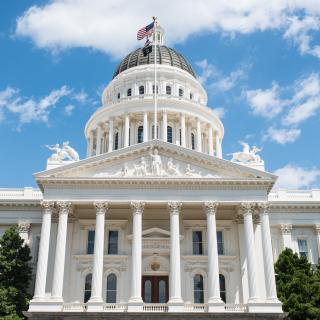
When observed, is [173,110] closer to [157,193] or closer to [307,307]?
[157,193]

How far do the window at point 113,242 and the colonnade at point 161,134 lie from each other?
52.7 feet

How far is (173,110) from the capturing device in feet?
180

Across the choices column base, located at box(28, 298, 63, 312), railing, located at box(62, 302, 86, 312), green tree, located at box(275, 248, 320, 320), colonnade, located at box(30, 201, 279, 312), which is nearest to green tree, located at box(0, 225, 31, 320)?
column base, located at box(28, 298, 63, 312)

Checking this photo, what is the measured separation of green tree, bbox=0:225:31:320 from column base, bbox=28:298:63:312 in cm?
251

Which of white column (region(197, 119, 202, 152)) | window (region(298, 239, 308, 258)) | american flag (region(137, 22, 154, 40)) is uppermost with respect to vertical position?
american flag (region(137, 22, 154, 40))

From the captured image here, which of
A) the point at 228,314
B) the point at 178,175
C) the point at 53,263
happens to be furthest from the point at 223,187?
the point at 53,263

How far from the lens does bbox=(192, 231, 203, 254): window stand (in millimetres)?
38056

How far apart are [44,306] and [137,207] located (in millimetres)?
8782

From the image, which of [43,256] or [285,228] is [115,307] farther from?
[285,228]

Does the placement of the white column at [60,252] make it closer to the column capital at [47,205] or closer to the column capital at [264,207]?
the column capital at [47,205]

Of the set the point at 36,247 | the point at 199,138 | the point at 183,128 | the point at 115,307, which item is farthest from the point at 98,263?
the point at 199,138

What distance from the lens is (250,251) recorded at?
3366 cm

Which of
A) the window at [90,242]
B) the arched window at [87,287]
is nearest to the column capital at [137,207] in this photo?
the window at [90,242]

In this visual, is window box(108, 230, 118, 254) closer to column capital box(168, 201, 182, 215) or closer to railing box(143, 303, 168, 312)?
column capital box(168, 201, 182, 215)
